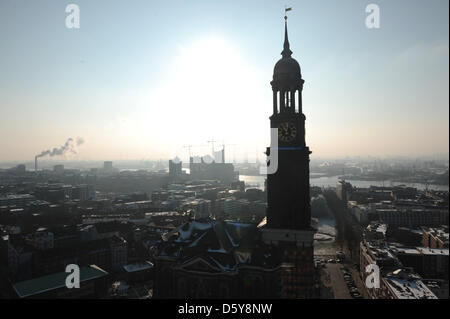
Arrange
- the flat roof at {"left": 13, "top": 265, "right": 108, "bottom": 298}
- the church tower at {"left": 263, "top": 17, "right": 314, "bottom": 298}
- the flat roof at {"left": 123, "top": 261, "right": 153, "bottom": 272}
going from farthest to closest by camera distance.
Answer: the flat roof at {"left": 123, "top": 261, "right": 153, "bottom": 272}, the flat roof at {"left": 13, "top": 265, "right": 108, "bottom": 298}, the church tower at {"left": 263, "top": 17, "right": 314, "bottom": 298}

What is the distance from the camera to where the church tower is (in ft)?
74.0

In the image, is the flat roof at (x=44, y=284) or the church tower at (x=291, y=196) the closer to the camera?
the church tower at (x=291, y=196)

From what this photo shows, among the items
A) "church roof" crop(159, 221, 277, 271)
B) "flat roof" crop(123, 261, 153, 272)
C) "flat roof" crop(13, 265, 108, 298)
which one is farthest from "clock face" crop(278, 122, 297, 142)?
"flat roof" crop(123, 261, 153, 272)

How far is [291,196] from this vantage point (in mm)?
23094

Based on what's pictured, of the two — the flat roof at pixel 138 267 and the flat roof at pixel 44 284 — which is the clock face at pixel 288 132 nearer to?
the flat roof at pixel 44 284

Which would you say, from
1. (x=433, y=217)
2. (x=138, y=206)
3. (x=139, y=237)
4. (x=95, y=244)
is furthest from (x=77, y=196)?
(x=433, y=217)

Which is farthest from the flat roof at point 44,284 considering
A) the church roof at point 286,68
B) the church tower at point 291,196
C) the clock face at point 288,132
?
the church roof at point 286,68

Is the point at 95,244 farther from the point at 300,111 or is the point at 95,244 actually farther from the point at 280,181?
the point at 300,111

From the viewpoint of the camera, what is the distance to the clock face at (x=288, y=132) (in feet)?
75.5

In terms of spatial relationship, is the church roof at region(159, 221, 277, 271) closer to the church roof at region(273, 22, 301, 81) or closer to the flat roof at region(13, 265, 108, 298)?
the church roof at region(273, 22, 301, 81)

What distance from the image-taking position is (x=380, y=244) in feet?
140

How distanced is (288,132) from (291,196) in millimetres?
4938

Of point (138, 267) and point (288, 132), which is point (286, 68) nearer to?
point (288, 132)

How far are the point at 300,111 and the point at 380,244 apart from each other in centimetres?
2984
